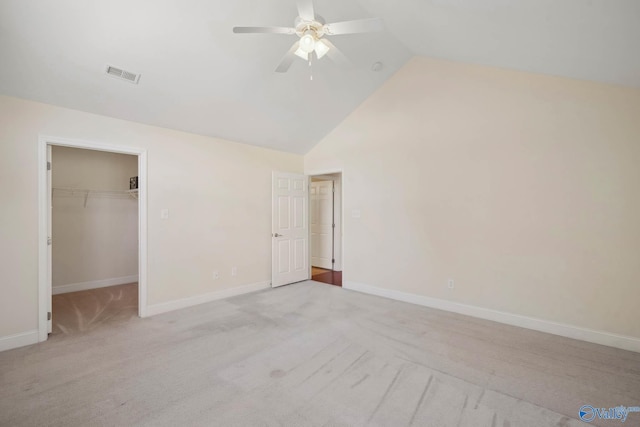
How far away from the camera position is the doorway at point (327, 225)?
6.49 m

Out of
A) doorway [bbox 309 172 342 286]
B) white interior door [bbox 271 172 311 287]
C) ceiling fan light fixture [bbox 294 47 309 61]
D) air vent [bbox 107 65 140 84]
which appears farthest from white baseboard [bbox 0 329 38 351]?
doorway [bbox 309 172 342 286]

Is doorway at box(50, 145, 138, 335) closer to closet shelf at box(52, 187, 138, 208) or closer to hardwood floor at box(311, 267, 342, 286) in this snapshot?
closet shelf at box(52, 187, 138, 208)

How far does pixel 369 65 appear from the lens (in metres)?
3.85

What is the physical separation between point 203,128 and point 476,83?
3701mm

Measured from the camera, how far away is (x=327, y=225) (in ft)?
21.7

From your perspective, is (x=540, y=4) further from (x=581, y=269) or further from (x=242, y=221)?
(x=242, y=221)

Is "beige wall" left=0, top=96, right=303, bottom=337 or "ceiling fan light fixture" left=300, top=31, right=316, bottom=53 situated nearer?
"ceiling fan light fixture" left=300, top=31, right=316, bottom=53

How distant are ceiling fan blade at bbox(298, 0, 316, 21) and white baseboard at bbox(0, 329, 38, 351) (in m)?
3.93

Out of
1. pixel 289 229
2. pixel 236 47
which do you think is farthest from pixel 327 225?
pixel 236 47

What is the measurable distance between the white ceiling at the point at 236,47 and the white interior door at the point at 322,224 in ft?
9.65

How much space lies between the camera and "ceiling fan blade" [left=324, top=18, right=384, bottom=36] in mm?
1976

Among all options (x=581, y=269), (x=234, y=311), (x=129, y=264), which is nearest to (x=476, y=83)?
(x=581, y=269)

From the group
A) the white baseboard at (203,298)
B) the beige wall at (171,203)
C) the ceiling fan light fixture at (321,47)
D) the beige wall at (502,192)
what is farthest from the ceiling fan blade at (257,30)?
the white baseboard at (203,298)

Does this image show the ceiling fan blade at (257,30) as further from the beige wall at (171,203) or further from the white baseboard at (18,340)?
the white baseboard at (18,340)
